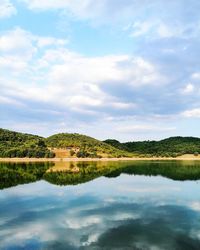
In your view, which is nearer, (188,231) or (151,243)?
(151,243)

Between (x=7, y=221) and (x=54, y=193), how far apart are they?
29073 millimetres

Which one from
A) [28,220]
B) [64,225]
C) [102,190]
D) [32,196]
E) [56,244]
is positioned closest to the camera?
[56,244]

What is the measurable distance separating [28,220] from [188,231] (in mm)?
20386

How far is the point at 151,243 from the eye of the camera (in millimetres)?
34094

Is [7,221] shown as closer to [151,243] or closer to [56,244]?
[56,244]

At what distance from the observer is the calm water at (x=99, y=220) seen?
34.0m

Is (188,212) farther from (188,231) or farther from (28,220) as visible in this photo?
(28,220)

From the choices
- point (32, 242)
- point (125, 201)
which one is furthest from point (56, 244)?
point (125, 201)

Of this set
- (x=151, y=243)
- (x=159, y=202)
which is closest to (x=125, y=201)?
(x=159, y=202)

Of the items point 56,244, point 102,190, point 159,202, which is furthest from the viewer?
point 102,190

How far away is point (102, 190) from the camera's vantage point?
79.0m

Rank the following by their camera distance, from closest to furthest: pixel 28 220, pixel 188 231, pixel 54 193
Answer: pixel 188 231
pixel 28 220
pixel 54 193

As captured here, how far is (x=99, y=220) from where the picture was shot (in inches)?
1763

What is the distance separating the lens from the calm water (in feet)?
112
